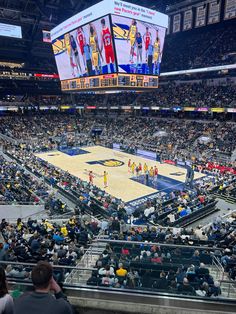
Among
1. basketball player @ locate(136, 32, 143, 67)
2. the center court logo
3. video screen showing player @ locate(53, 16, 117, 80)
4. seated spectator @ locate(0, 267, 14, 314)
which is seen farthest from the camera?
the center court logo

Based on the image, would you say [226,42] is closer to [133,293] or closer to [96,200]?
[96,200]

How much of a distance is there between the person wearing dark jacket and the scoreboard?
2793cm

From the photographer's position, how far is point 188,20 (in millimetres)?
45312

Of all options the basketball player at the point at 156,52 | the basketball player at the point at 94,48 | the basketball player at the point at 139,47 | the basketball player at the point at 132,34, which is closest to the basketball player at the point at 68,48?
the basketball player at the point at 94,48

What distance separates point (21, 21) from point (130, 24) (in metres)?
29.6

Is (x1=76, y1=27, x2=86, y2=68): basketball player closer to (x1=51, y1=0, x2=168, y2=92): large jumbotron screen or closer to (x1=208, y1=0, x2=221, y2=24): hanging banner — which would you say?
(x1=51, y1=0, x2=168, y2=92): large jumbotron screen

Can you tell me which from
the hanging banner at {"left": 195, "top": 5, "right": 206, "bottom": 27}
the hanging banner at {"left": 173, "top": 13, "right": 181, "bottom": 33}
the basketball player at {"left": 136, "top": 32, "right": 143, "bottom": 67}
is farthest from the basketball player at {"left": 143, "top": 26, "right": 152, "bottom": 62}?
the hanging banner at {"left": 173, "top": 13, "right": 181, "bottom": 33}

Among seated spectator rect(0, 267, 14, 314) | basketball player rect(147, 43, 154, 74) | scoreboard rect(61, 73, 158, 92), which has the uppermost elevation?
basketball player rect(147, 43, 154, 74)

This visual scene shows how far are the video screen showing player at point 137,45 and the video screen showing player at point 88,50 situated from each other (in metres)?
0.89

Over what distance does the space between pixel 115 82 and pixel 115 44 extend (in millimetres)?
3868

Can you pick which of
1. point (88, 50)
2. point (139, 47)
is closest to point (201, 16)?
point (139, 47)

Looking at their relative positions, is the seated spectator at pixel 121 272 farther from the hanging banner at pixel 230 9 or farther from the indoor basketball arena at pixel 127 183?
the hanging banner at pixel 230 9

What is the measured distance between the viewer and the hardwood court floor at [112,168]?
2307 centimetres

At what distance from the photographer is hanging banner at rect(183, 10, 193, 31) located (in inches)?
1760
